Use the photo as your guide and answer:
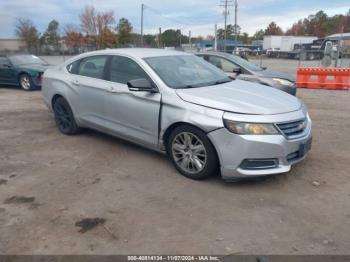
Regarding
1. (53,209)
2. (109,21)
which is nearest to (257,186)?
(53,209)

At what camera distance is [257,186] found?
4.09 m

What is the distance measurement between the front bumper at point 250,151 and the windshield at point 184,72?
105 centimetres

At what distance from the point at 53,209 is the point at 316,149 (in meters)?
3.96

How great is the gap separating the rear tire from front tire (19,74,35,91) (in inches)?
260

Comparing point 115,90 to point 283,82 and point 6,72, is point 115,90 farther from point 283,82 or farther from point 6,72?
point 6,72

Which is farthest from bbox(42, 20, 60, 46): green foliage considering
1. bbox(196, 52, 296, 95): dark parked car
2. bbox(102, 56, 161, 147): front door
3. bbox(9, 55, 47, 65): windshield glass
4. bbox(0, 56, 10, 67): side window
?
bbox(102, 56, 161, 147): front door

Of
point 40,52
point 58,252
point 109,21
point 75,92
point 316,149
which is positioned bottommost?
point 58,252

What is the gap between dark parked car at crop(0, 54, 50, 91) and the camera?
1210cm

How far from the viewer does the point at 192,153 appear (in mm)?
4191

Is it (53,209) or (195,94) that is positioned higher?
(195,94)

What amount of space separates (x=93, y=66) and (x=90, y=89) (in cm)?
42

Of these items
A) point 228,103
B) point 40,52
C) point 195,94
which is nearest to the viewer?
point 228,103

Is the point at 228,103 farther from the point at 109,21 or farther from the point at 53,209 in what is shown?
the point at 109,21

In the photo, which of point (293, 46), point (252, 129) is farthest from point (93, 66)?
point (293, 46)
